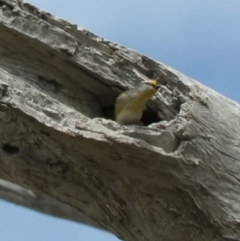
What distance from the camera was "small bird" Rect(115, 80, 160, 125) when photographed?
1.11 m

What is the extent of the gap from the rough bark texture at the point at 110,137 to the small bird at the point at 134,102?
0.03 meters

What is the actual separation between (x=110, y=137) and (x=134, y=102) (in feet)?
0.40

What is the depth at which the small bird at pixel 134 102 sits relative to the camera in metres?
1.11

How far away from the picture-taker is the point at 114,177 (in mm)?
1119

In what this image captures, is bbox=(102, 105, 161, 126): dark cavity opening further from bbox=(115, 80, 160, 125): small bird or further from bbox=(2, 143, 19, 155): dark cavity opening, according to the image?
bbox=(2, 143, 19, 155): dark cavity opening

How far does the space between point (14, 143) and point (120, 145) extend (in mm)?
234

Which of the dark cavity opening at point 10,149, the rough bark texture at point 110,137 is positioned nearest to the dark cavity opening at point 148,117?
the rough bark texture at point 110,137

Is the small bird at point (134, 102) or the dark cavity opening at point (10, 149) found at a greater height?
the small bird at point (134, 102)

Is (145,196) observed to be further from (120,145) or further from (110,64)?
(110,64)

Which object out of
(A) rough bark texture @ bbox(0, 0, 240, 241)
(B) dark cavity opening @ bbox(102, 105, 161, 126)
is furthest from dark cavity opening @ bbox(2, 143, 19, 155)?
(B) dark cavity opening @ bbox(102, 105, 161, 126)

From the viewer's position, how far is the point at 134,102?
3.69 ft

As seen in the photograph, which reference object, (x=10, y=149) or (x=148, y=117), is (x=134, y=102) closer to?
(x=148, y=117)

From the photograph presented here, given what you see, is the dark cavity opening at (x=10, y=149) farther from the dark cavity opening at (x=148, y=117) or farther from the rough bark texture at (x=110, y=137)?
the dark cavity opening at (x=148, y=117)

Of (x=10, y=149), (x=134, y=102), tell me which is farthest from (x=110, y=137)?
(x=10, y=149)
